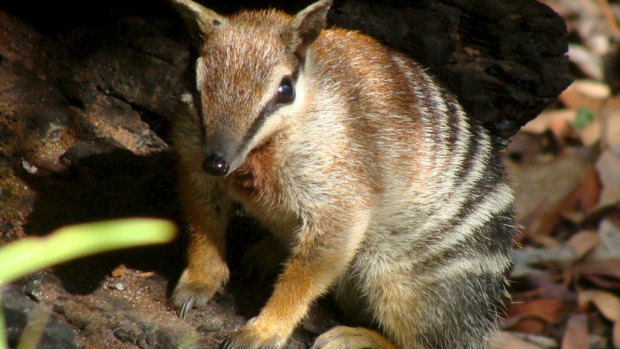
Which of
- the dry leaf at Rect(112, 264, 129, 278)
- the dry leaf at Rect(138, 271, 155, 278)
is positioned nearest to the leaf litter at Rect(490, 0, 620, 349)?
the dry leaf at Rect(138, 271, 155, 278)

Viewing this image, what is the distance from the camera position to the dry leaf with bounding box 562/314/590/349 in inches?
233

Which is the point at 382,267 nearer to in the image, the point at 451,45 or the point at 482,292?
the point at 482,292

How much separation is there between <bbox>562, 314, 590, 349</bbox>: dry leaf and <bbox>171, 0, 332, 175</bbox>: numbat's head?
3.61m

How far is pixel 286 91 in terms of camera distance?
3439mm

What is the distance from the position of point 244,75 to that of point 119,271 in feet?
5.47

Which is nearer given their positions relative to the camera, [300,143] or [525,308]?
[300,143]

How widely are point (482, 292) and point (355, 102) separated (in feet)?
4.57

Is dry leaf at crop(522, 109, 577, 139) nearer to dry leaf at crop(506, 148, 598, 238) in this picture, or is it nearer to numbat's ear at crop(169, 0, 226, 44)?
dry leaf at crop(506, 148, 598, 238)

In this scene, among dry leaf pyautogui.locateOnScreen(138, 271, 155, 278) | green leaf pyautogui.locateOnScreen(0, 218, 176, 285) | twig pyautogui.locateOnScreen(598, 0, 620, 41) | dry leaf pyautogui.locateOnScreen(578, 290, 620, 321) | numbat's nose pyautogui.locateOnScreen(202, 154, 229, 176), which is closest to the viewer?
green leaf pyautogui.locateOnScreen(0, 218, 176, 285)

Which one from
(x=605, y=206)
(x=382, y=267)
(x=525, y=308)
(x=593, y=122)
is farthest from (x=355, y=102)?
(x=593, y=122)

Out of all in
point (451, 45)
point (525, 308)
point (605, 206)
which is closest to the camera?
point (451, 45)

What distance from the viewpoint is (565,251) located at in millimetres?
6609

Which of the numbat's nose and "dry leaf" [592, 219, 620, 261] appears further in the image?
"dry leaf" [592, 219, 620, 261]

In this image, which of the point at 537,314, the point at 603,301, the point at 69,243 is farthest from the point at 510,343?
the point at 69,243
